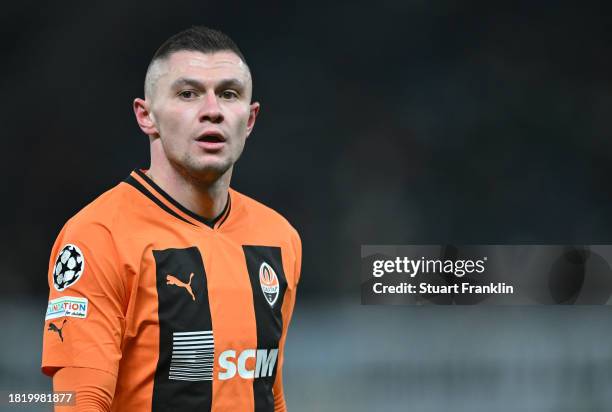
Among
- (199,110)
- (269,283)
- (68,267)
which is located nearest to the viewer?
(68,267)

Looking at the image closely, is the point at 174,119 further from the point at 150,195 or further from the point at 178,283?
the point at 178,283

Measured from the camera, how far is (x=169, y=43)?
2404mm

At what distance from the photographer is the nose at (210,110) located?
2.31m

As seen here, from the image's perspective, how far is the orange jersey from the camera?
217cm

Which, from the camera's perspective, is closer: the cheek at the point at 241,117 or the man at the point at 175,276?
the man at the point at 175,276

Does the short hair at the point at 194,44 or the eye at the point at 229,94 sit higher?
the short hair at the point at 194,44

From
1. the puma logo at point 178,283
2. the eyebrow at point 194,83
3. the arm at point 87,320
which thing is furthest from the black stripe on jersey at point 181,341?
the eyebrow at point 194,83

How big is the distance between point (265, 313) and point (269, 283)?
109 mm

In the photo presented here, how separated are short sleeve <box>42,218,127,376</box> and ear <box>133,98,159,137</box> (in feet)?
1.06

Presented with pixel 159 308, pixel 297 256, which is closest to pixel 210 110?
pixel 159 308

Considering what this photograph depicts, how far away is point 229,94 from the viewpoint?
2389 mm

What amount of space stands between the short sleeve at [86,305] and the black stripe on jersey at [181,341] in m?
0.12

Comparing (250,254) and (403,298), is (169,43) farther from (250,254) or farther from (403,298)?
(403,298)

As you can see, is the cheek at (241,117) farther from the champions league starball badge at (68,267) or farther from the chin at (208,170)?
the champions league starball badge at (68,267)
